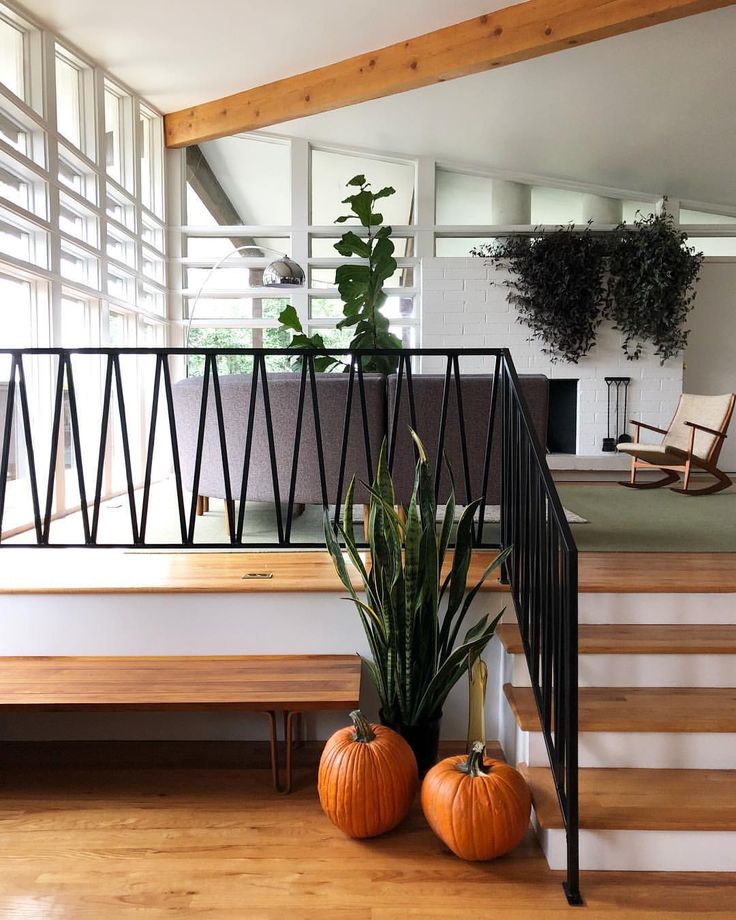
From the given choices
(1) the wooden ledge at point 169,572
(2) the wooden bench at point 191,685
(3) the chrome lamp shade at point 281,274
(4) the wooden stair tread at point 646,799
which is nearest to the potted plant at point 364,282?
(3) the chrome lamp shade at point 281,274

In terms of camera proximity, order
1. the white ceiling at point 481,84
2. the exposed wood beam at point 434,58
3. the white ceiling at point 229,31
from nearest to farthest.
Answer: the exposed wood beam at point 434,58 → the white ceiling at point 229,31 → the white ceiling at point 481,84

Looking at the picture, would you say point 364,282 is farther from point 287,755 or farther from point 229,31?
point 287,755

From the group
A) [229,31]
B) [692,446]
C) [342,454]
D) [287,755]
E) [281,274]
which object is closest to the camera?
[287,755]

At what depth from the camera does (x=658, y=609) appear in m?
2.46

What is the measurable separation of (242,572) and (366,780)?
0.98 m

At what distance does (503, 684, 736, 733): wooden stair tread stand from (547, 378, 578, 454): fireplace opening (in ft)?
17.1

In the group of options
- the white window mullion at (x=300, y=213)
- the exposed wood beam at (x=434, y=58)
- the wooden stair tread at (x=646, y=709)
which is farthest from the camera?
the white window mullion at (x=300, y=213)

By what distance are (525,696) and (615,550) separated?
987 millimetres

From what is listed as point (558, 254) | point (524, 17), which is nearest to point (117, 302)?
point (524, 17)

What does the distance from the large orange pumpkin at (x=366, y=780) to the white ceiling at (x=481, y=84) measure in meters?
4.36

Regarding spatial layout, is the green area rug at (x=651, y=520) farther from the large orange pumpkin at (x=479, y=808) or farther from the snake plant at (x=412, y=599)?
the large orange pumpkin at (x=479, y=808)

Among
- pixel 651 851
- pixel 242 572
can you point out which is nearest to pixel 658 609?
pixel 651 851

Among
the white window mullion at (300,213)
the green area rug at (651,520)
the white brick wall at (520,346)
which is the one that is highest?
the white window mullion at (300,213)

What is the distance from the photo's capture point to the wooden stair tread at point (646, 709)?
6.61 ft
